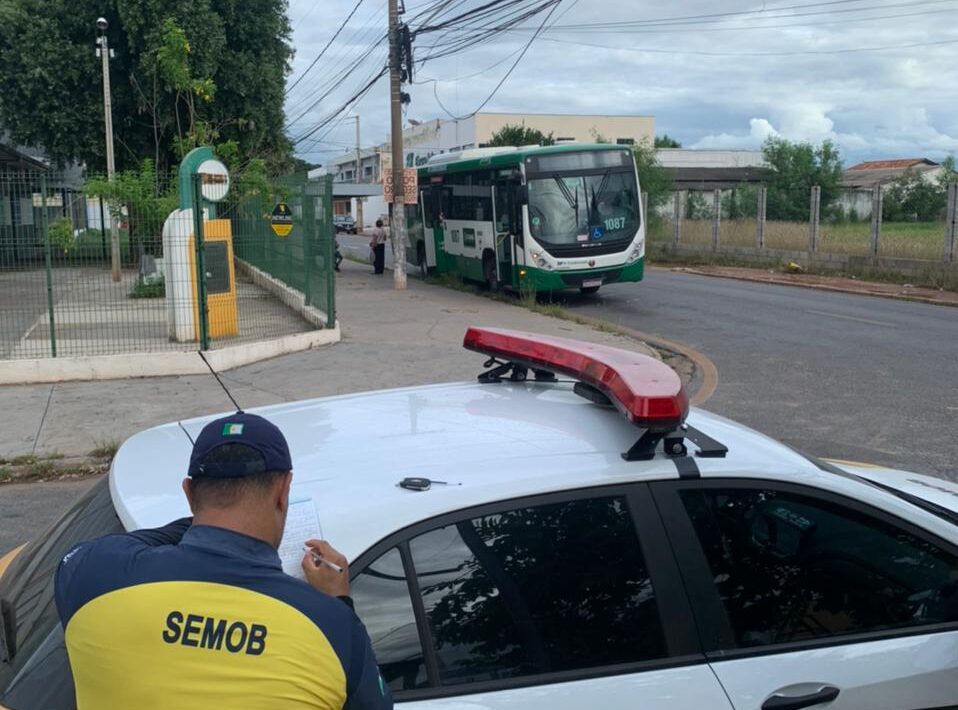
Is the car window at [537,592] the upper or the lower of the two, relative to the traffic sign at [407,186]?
lower

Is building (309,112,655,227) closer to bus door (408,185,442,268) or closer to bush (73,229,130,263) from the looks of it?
bus door (408,185,442,268)

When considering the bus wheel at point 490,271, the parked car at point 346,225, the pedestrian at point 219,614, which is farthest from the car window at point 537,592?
the parked car at point 346,225

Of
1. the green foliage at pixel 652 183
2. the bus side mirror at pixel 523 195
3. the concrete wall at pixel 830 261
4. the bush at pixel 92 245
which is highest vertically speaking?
the green foliage at pixel 652 183

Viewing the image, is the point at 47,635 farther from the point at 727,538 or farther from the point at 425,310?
the point at 425,310

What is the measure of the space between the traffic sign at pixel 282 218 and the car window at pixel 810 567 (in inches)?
524

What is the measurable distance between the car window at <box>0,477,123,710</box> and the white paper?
0.49 meters

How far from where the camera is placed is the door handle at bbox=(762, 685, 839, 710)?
8.01 feet

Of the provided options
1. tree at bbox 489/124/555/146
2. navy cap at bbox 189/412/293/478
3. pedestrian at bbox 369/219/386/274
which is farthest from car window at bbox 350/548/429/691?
tree at bbox 489/124/555/146

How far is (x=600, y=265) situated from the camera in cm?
1994

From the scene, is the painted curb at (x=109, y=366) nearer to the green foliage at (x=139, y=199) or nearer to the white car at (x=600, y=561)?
the green foliage at (x=139, y=199)

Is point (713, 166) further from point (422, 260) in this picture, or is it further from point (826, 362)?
point (826, 362)

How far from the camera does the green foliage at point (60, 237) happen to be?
11.7 meters

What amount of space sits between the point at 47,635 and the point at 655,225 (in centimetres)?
3521

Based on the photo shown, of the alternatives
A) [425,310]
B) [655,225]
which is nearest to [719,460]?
[425,310]
